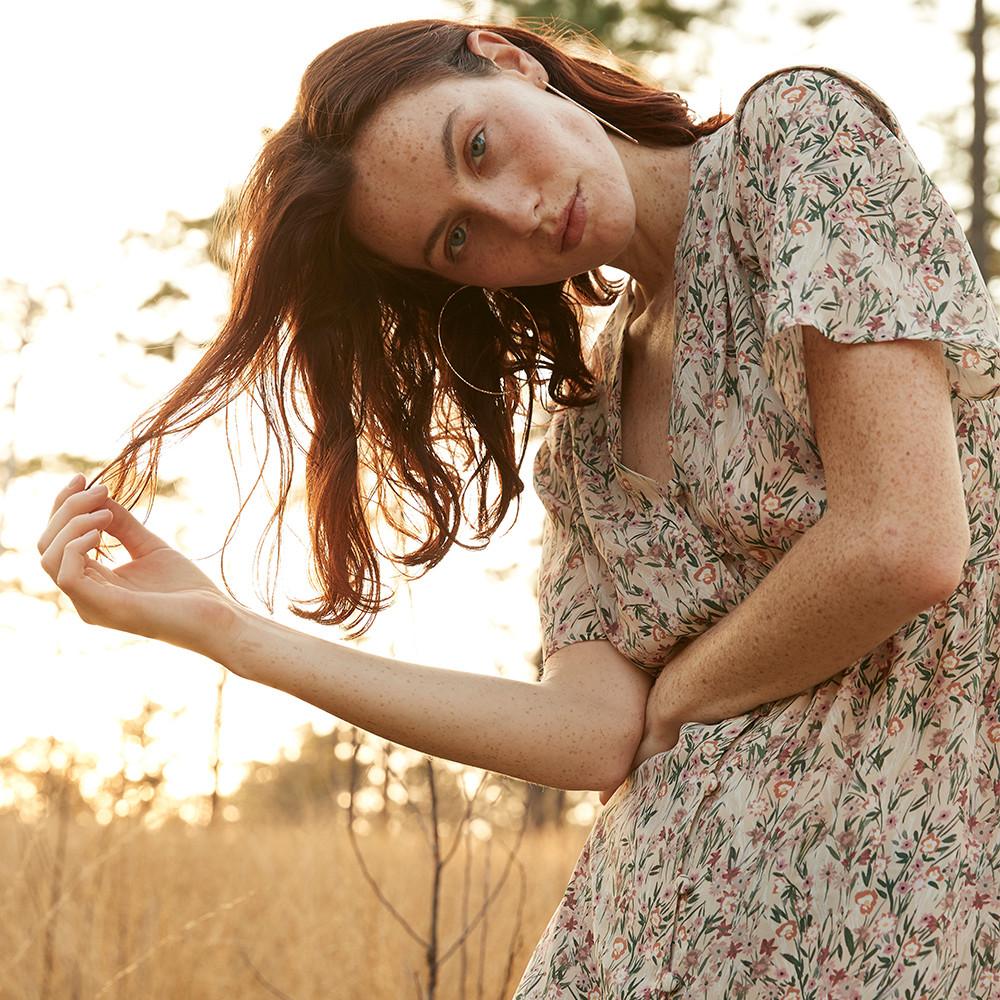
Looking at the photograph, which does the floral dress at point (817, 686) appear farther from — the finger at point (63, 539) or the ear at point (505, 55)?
the finger at point (63, 539)

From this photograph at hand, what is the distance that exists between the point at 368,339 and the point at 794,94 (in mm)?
836

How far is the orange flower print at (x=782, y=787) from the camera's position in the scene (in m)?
1.48

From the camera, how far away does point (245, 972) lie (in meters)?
3.99

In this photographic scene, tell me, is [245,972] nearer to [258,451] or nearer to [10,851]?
[10,851]

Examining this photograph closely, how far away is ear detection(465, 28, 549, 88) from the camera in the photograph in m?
1.89

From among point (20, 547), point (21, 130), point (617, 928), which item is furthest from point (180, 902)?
point (21, 130)

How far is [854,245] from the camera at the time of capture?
Result: 1.39 meters

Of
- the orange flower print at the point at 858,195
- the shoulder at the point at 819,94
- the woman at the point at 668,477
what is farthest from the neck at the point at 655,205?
the orange flower print at the point at 858,195

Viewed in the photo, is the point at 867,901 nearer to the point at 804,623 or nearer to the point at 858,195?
the point at 804,623

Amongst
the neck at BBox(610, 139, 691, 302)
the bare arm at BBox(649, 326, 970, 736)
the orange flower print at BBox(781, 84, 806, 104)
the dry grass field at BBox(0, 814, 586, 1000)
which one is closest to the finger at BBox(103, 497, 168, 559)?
the neck at BBox(610, 139, 691, 302)

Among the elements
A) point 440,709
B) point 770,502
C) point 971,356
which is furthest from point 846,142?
point 440,709

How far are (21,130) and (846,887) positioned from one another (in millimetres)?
8957

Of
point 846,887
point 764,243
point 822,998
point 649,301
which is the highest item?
point 649,301

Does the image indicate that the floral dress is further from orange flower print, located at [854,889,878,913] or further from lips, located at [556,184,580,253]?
lips, located at [556,184,580,253]
